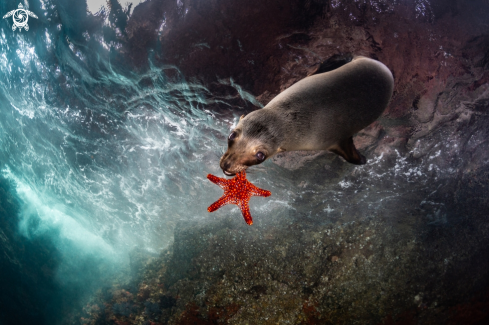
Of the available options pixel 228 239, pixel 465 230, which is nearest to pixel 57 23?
pixel 228 239

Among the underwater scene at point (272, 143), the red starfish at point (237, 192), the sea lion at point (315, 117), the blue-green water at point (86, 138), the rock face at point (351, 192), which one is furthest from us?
the blue-green water at point (86, 138)

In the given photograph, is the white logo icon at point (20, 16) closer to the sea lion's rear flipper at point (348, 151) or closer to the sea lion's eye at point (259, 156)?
the sea lion's eye at point (259, 156)

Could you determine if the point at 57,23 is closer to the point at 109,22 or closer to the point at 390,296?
the point at 109,22

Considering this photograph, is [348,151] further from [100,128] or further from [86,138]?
[86,138]

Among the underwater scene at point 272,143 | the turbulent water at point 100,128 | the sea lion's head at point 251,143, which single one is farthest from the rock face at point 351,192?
the sea lion's head at point 251,143

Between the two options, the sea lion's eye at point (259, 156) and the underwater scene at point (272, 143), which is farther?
the underwater scene at point (272, 143)

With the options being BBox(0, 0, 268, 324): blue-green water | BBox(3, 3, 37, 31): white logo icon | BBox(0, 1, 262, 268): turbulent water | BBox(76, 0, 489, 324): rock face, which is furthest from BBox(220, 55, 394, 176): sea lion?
BBox(3, 3, 37, 31): white logo icon
